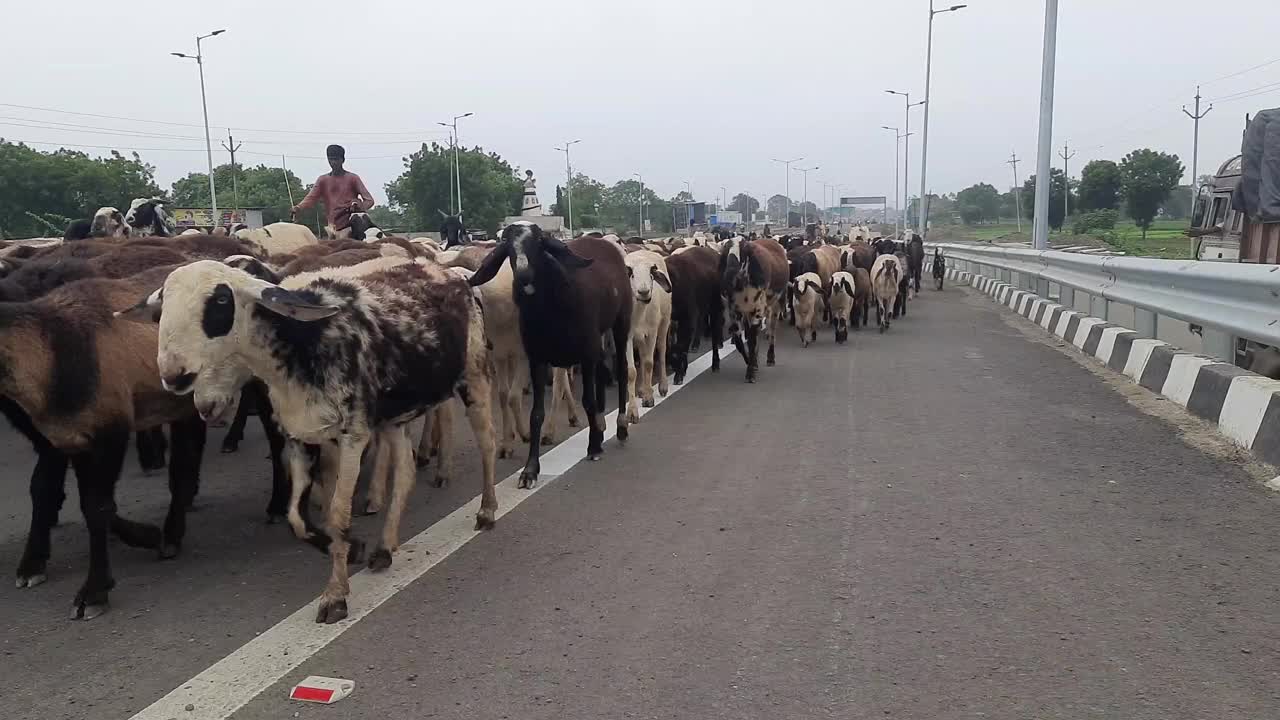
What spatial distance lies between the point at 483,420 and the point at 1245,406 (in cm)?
507

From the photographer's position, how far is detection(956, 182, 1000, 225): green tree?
129125mm

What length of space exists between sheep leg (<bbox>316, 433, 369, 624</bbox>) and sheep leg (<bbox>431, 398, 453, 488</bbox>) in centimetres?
201

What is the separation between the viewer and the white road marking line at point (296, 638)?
3662 mm

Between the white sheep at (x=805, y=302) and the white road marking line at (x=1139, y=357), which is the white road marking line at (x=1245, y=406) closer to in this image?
the white road marking line at (x=1139, y=357)

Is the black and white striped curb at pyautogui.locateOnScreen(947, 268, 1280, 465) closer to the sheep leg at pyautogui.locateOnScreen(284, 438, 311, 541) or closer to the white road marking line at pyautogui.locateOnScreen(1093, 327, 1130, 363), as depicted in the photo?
the white road marking line at pyautogui.locateOnScreen(1093, 327, 1130, 363)

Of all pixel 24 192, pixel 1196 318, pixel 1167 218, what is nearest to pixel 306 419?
pixel 1196 318

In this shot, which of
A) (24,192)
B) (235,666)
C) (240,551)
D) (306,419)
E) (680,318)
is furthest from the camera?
(24,192)

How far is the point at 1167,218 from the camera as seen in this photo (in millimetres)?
106188

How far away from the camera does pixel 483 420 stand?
19.6ft

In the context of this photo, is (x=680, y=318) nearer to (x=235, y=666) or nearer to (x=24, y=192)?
(x=235, y=666)

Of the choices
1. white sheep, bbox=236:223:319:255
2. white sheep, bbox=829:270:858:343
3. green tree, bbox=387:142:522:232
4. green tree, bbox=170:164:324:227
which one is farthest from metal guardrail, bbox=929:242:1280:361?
green tree, bbox=170:164:324:227

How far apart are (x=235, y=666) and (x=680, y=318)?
8494mm

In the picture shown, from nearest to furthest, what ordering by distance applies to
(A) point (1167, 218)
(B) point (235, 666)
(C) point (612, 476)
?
(B) point (235, 666), (C) point (612, 476), (A) point (1167, 218)

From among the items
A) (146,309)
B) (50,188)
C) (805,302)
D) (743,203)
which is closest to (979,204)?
(743,203)
